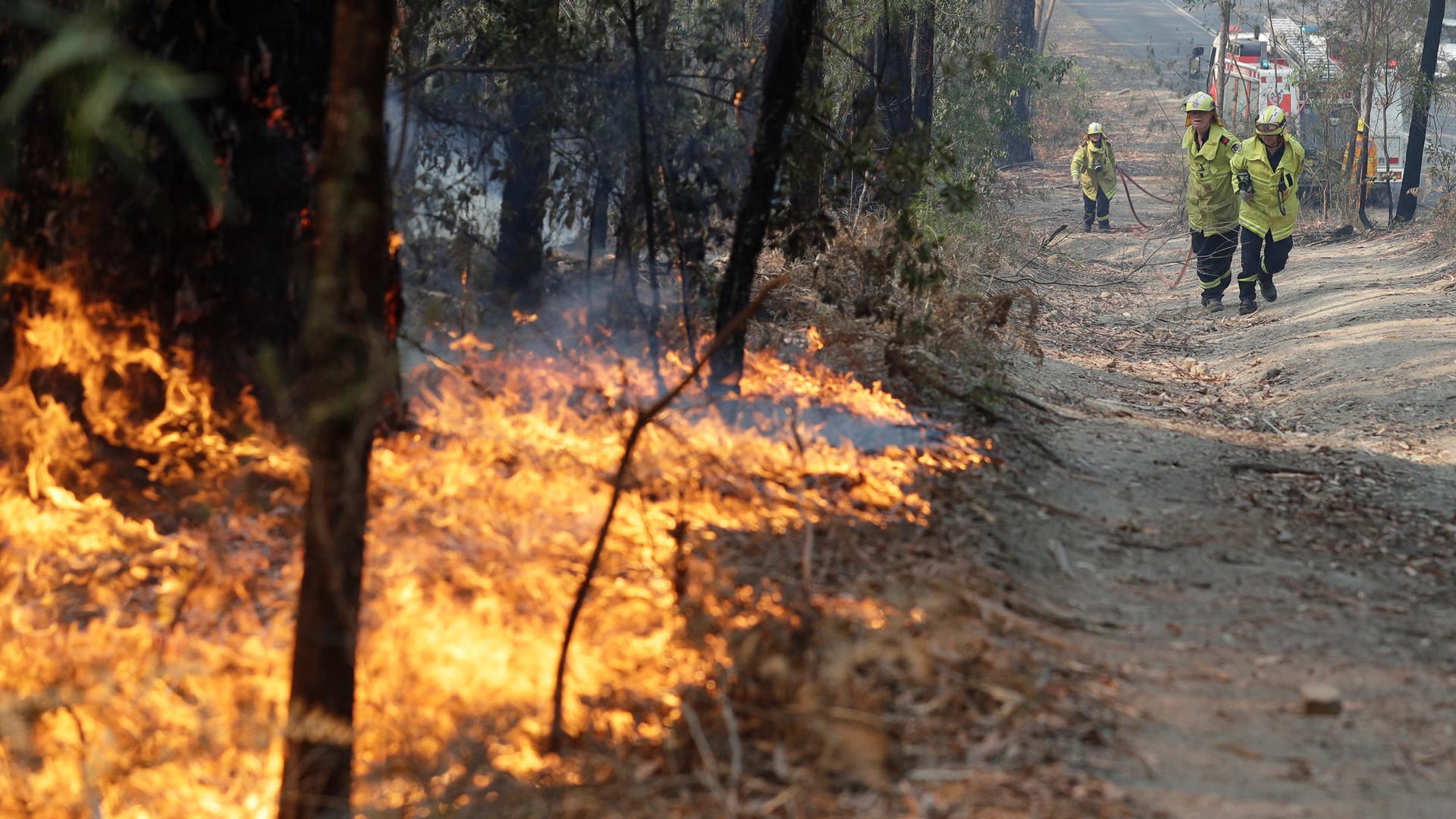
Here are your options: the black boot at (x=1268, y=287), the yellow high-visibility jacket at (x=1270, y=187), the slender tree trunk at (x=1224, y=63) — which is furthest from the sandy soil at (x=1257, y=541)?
the slender tree trunk at (x=1224, y=63)

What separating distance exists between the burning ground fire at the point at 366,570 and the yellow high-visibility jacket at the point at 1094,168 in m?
13.7

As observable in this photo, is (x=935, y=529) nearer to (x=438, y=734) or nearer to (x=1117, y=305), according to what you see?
(x=438, y=734)

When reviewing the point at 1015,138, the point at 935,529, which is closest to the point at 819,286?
the point at 935,529

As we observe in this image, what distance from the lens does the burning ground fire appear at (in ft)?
11.1

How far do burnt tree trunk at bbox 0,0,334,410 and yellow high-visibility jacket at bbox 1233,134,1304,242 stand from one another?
30.5 feet

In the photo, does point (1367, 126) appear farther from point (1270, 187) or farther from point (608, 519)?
point (608, 519)

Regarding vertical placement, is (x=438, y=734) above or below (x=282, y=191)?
below

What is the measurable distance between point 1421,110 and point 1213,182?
5292 mm

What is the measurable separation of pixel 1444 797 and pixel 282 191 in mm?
3891

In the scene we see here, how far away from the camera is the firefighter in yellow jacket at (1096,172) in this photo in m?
18.2

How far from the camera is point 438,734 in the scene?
11.1ft

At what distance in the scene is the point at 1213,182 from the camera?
12289 millimetres

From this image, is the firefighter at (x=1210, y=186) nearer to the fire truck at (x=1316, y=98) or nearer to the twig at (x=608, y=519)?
the fire truck at (x=1316, y=98)

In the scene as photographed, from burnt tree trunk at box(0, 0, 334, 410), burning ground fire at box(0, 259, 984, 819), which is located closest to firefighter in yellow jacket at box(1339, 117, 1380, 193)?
burning ground fire at box(0, 259, 984, 819)
